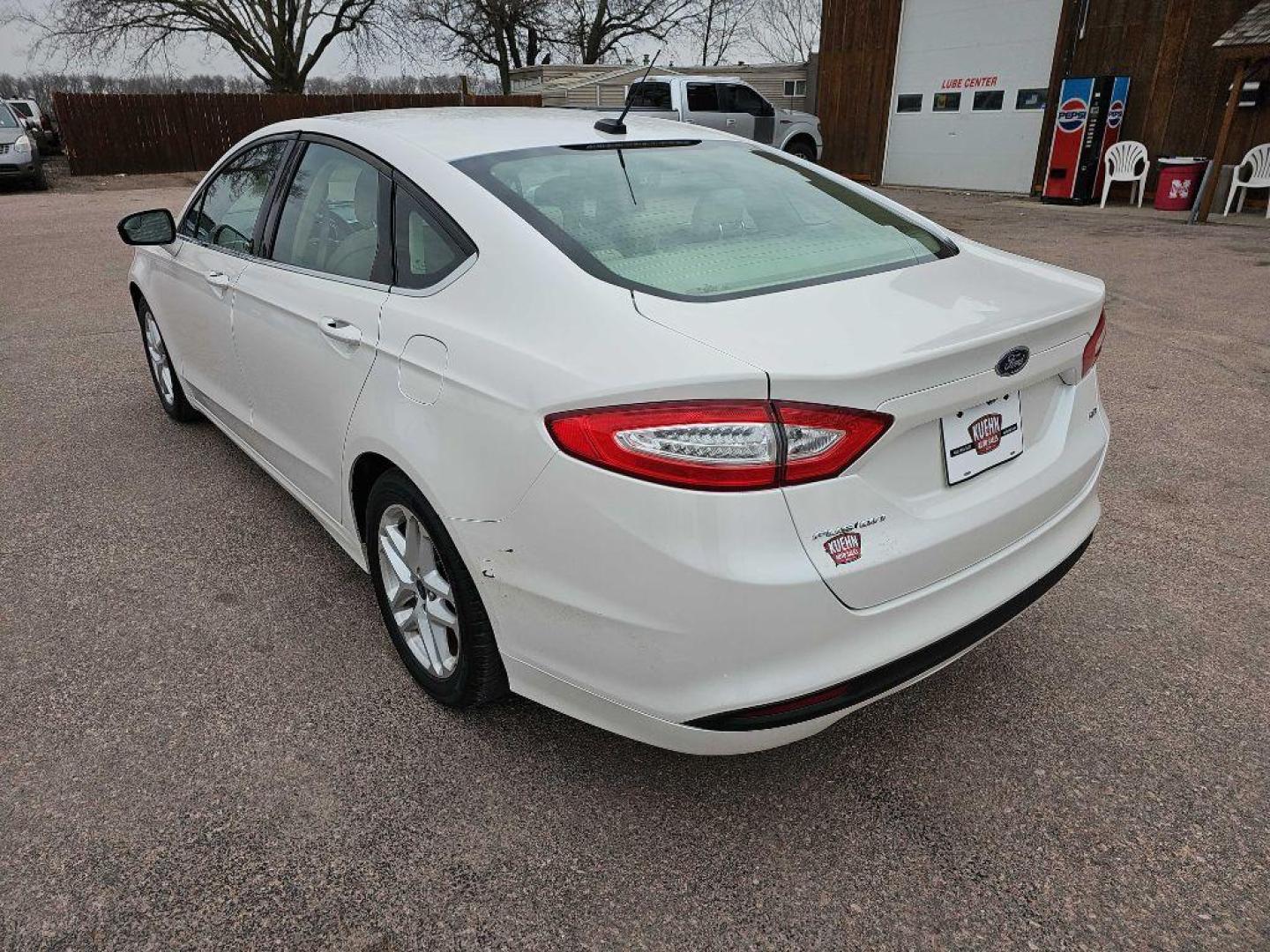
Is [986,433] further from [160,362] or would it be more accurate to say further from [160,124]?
[160,124]

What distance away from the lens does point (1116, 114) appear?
45.4 ft

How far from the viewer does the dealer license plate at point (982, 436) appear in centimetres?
187

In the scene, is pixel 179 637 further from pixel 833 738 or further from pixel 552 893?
pixel 833 738

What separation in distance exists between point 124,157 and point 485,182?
24.1 m

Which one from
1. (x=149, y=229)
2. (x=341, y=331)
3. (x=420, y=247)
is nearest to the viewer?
(x=420, y=247)

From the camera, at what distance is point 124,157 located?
21.8 metres

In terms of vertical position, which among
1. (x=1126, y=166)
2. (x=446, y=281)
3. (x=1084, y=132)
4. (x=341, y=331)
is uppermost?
(x=446, y=281)

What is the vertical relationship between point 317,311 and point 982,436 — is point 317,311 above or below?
above

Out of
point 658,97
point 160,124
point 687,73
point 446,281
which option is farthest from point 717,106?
point 446,281

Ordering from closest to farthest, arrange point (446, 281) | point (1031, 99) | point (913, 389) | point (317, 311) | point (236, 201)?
point (913, 389) → point (446, 281) → point (317, 311) → point (236, 201) → point (1031, 99)

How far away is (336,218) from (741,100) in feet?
49.4

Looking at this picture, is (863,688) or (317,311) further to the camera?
(317,311)

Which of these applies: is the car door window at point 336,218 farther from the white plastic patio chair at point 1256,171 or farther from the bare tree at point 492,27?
the bare tree at point 492,27

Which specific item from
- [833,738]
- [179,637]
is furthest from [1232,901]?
[179,637]
